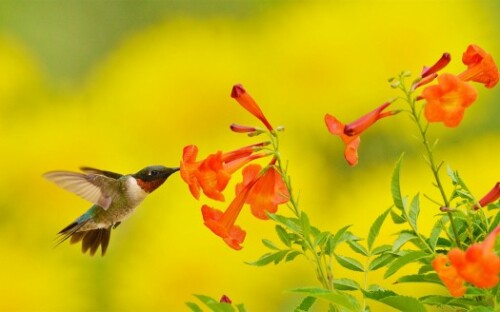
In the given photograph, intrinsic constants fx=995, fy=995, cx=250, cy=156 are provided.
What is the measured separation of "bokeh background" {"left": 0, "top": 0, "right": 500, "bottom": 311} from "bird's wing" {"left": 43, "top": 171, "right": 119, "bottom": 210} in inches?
37.6

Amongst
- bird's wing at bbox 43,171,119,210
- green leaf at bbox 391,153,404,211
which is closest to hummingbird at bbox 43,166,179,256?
bird's wing at bbox 43,171,119,210

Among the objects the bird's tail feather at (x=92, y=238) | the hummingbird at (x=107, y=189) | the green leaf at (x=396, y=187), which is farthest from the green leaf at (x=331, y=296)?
the bird's tail feather at (x=92, y=238)

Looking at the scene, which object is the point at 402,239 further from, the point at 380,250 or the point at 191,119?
the point at 191,119

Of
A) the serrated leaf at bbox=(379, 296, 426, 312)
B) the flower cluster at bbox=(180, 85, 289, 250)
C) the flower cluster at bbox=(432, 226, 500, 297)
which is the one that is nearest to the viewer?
the flower cluster at bbox=(432, 226, 500, 297)

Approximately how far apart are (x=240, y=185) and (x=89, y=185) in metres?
0.60

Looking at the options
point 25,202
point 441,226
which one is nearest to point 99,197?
point 441,226

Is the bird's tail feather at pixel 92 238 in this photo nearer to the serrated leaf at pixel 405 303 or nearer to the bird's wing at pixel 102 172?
the bird's wing at pixel 102 172

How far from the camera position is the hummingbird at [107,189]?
5.19 ft

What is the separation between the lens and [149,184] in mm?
1589

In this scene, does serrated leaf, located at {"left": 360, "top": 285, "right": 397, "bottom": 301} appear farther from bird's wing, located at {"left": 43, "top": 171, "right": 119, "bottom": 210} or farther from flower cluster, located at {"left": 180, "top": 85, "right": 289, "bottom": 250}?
bird's wing, located at {"left": 43, "top": 171, "right": 119, "bottom": 210}

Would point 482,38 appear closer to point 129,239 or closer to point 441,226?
point 129,239

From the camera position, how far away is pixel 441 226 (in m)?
1.01

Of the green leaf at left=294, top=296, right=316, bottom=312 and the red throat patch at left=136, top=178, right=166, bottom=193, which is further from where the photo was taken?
the red throat patch at left=136, top=178, right=166, bottom=193

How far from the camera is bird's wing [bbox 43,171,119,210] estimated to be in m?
1.59
